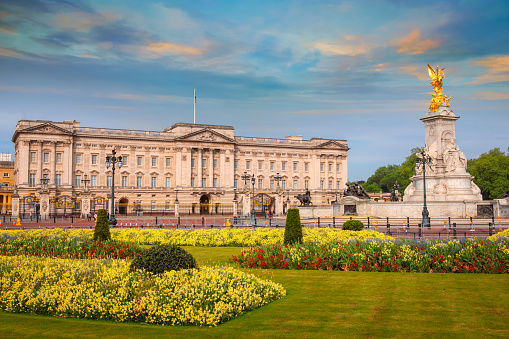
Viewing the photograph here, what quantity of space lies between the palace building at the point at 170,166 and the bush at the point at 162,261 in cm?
6527

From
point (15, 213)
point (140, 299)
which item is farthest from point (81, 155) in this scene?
point (140, 299)

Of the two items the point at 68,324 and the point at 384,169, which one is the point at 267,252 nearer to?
the point at 68,324

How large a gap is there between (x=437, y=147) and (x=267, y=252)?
3411 cm

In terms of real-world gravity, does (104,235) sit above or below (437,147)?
below

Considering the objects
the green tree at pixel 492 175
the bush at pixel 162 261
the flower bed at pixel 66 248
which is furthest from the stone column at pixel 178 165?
the bush at pixel 162 261

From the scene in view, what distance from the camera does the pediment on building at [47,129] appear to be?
292 ft

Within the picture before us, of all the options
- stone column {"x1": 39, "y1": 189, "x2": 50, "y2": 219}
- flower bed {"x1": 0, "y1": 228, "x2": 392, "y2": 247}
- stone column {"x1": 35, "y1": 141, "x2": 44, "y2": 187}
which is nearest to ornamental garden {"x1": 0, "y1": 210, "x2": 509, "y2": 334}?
flower bed {"x1": 0, "y1": 228, "x2": 392, "y2": 247}

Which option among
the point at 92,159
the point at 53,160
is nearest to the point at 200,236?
the point at 53,160

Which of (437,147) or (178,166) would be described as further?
(178,166)

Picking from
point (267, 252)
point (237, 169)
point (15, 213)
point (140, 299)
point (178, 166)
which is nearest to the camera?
point (140, 299)

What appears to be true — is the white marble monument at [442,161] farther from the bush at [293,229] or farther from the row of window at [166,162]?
the row of window at [166,162]

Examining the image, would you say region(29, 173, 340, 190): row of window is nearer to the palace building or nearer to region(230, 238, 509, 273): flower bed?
the palace building

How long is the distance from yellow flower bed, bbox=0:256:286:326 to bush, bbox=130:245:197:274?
0.31 m

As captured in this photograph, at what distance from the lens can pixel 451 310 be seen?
11.2 metres
